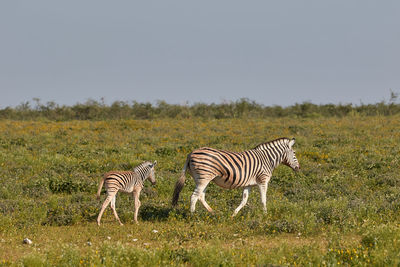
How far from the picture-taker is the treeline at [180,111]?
4281 cm

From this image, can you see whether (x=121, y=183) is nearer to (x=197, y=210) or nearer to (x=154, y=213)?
(x=154, y=213)

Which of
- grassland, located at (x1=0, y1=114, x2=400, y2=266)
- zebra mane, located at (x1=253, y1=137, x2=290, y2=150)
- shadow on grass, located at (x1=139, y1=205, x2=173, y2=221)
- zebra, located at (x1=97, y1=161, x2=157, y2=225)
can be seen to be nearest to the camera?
grassland, located at (x1=0, y1=114, x2=400, y2=266)

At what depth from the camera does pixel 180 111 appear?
44.3m

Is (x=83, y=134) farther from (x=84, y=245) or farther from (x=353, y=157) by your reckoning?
(x=84, y=245)

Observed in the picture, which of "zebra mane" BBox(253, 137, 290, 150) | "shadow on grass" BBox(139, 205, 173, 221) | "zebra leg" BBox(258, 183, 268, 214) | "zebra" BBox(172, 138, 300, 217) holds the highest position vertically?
"zebra mane" BBox(253, 137, 290, 150)

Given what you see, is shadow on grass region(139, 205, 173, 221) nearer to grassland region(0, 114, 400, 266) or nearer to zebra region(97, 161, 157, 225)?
grassland region(0, 114, 400, 266)

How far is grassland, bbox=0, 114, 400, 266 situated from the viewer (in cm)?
802

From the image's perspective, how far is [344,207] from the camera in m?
11.9

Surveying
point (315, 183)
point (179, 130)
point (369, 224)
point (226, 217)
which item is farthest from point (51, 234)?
point (179, 130)

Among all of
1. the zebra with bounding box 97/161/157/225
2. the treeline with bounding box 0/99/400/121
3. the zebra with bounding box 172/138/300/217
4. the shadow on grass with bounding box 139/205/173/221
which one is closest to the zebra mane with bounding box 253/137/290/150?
the zebra with bounding box 172/138/300/217

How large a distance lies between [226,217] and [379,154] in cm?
1096

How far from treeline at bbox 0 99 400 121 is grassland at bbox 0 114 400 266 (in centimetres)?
1679

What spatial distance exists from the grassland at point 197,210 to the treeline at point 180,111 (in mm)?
16790

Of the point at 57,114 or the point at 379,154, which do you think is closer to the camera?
the point at 379,154
